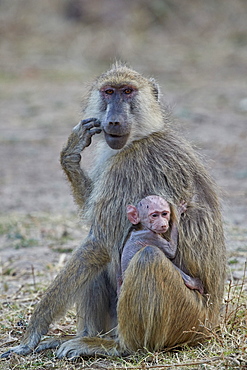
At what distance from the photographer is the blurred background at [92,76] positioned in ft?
28.8

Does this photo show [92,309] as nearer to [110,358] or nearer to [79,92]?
[110,358]

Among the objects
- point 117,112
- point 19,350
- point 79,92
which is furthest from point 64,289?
point 79,92

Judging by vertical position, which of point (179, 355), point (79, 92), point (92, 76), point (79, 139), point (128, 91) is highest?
point (79, 92)

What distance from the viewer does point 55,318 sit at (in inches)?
177

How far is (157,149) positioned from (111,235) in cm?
67

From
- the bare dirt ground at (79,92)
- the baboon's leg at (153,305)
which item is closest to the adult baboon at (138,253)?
the baboon's leg at (153,305)

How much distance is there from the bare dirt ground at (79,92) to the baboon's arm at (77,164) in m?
0.79

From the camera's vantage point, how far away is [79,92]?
1396 cm

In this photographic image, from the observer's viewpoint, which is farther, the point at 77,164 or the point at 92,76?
the point at 92,76

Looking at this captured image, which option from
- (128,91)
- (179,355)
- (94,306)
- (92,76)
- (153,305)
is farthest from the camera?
(92,76)

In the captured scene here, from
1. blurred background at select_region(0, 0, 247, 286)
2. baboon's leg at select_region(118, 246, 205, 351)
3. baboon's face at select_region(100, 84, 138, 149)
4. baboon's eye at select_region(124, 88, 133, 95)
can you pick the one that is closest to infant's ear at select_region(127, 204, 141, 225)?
baboon's leg at select_region(118, 246, 205, 351)

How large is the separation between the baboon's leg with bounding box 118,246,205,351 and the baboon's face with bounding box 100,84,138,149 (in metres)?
0.86

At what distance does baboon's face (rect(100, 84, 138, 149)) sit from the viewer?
454 cm

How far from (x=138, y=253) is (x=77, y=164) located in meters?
1.03
